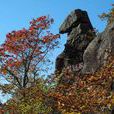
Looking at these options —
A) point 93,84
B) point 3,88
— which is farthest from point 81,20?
point 93,84

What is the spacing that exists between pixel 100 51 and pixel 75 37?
1617 centimetres

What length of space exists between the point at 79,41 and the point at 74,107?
A: 82.6ft

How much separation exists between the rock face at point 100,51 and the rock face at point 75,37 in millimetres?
12418

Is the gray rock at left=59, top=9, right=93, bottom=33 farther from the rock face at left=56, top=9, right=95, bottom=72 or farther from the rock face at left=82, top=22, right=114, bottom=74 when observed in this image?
the rock face at left=82, top=22, right=114, bottom=74

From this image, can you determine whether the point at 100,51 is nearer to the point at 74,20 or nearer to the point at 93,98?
the point at 93,98

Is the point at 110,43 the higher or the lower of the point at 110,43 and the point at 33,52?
the lower

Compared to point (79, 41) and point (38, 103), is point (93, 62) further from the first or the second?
point (79, 41)

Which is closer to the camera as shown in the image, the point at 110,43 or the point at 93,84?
the point at 93,84

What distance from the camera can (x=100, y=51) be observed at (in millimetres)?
32812

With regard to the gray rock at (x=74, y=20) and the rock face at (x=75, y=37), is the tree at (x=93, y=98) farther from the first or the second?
the gray rock at (x=74, y=20)

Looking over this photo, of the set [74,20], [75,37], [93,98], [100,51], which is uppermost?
[74,20]

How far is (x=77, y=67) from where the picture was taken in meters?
44.0

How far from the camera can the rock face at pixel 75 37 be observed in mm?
47500

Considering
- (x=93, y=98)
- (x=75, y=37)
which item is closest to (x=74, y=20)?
(x=75, y=37)
